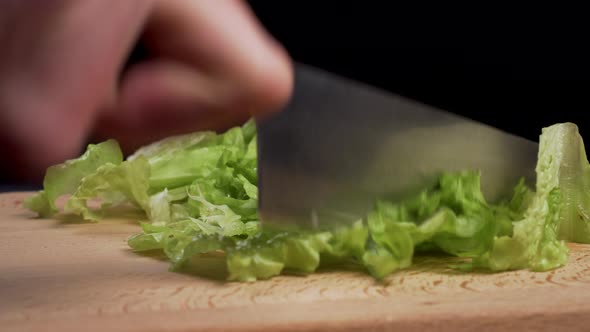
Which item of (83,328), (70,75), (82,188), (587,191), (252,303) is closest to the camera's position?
(70,75)

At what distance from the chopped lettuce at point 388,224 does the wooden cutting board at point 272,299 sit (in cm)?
3

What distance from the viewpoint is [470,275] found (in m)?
1.34

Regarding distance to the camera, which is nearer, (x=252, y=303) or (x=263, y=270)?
(x=252, y=303)

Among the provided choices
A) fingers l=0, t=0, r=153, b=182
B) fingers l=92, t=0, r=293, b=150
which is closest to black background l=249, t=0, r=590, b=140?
fingers l=92, t=0, r=293, b=150

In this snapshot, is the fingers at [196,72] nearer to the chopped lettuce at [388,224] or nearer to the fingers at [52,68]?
the fingers at [52,68]

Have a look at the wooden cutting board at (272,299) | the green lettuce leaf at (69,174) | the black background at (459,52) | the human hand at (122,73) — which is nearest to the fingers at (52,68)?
the human hand at (122,73)

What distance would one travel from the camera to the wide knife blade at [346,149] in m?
1.31

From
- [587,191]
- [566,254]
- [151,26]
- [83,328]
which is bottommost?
[83,328]

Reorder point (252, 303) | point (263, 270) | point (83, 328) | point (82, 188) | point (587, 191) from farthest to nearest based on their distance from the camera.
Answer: point (82, 188)
point (587, 191)
point (263, 270)
point (252, 303)
point (83, 328)

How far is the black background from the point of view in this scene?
175cm

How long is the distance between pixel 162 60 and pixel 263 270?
496 mm

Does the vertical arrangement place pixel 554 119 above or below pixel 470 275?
above

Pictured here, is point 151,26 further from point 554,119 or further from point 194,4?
point 554,119

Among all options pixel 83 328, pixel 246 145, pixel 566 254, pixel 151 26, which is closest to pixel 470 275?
pixel 566 254
